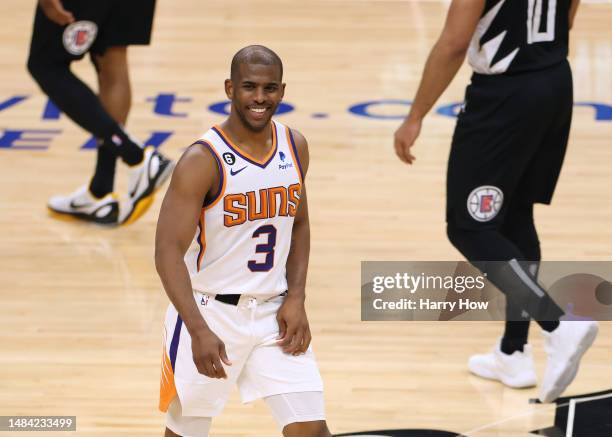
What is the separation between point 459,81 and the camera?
330 inches

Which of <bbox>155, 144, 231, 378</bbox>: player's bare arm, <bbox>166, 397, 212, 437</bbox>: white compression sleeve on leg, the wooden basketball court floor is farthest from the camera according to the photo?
the wooden basketball court floor

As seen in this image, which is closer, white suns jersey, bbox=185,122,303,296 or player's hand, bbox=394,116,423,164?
white suns jersey, bbox=185,122,303,296

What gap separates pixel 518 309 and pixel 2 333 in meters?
1.82

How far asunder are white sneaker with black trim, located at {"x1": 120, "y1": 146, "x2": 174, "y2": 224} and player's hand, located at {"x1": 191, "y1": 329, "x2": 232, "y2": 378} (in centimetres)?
271

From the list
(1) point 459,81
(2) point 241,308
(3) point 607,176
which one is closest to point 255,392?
(2) point 241,308

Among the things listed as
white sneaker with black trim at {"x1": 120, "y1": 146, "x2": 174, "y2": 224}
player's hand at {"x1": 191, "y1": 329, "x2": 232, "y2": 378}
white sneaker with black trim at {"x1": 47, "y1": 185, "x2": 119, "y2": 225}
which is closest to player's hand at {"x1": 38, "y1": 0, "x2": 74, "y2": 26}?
white sneaker with black trim at {"x1": 120, "y1": 146, "x2": 174, "y2": 224}

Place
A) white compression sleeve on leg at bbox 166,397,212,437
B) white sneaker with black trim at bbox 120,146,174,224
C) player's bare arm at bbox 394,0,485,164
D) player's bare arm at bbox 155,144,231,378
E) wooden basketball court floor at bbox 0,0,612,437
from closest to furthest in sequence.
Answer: player's bare arm at bbox 155,144,231,378
white compression sleeve on leg at bbox 166,397,212,437
player's bare arm at bbox 394,0,485,164
wooden basketball court floor at bbox 0,0,612,437
white sneaker with black trim at bbox 120,146,174,224

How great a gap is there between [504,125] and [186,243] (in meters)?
1.36

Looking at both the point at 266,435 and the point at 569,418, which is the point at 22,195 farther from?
the point at 569,418

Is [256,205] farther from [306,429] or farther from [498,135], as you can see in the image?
[498,135]

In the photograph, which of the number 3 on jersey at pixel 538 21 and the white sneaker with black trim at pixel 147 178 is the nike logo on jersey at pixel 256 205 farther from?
the white sneaker with black trim at pixel 147 178

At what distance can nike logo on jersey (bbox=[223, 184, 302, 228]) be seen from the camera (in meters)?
2.92

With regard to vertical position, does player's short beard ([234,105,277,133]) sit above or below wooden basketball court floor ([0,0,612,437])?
above

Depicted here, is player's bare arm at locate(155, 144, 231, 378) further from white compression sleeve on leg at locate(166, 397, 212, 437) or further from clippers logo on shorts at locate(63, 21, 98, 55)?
clippers logo on shorts at locate(63, 21, 98, 55)
